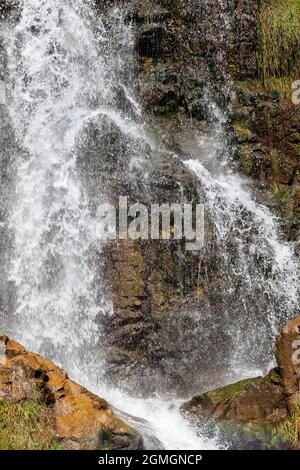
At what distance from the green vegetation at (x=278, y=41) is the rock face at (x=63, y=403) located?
914cm

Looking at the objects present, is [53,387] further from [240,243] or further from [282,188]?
[282,188]

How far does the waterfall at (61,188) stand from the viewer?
11336 millimetres

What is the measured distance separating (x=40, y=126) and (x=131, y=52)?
2747 millimetres

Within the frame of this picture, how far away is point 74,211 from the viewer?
1227cm

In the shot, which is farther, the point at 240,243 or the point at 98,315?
the point at 240,243

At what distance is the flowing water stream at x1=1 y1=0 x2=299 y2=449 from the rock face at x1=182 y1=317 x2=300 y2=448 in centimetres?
81

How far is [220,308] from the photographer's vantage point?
1189 centimetres

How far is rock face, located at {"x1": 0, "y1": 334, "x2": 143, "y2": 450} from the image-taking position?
739 cm

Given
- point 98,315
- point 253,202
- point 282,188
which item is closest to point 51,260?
point 98,315

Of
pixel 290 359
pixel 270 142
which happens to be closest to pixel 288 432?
pixel 290 359

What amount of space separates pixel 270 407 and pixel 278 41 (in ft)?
30.1

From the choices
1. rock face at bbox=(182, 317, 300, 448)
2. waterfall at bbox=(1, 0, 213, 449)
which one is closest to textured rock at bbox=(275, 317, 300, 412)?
rock face at bbox=(182, 317, 300, 448)

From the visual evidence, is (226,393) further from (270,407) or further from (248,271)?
(248,271)
